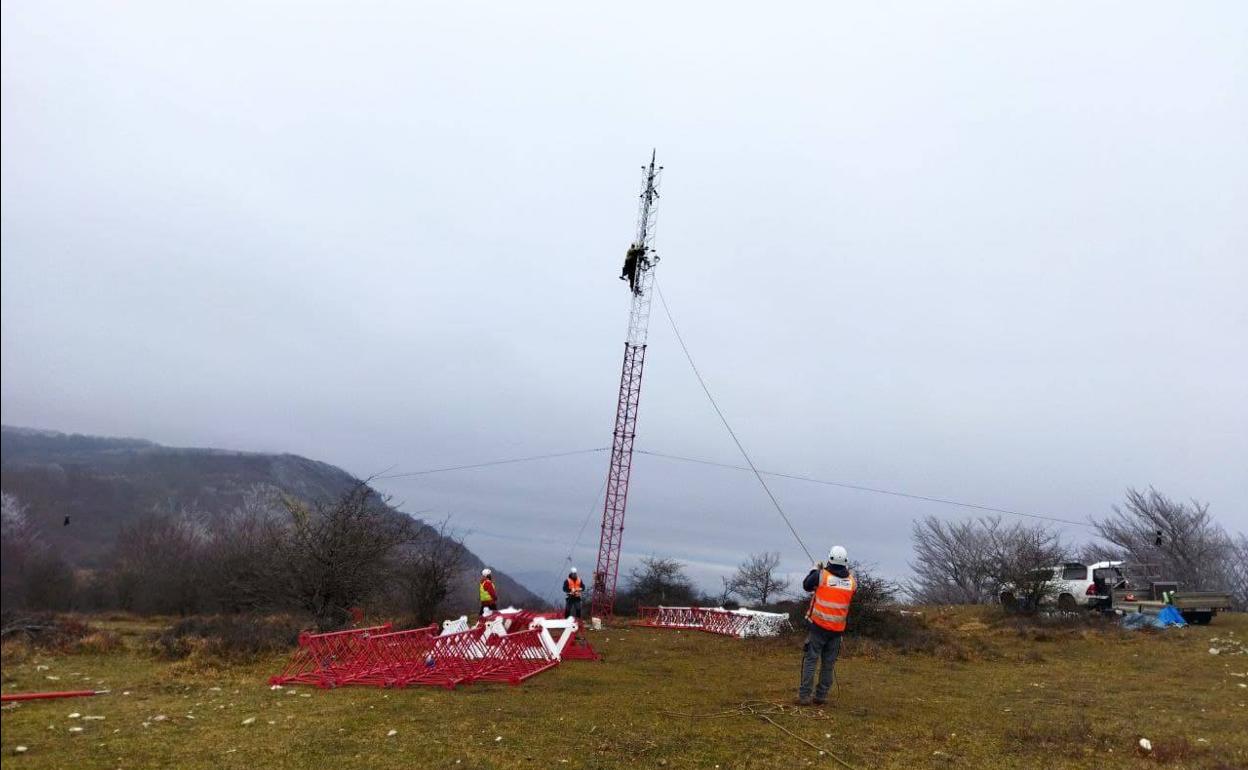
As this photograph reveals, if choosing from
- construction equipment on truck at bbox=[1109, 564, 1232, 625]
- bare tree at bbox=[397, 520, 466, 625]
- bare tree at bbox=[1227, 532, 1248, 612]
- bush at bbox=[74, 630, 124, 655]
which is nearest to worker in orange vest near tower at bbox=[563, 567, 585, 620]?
bare tree at bbox=[397, 520, 466, 625]

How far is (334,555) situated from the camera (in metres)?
17.0

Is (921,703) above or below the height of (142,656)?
above

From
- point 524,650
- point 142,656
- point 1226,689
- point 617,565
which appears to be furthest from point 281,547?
point 617,565

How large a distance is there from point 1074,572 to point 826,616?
2038cm

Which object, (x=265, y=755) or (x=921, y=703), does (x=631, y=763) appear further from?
(x=921, y=703)

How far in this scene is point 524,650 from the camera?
12211mm

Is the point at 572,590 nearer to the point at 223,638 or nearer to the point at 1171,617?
the point at 223,638

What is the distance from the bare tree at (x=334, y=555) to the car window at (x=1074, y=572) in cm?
2138

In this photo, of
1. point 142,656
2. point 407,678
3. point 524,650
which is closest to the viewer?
point 407,678

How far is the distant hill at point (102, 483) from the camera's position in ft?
8.43

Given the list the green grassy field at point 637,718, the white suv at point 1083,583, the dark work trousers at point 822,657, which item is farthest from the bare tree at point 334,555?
the white suv at point 1083,583

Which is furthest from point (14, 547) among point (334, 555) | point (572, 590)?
point (572, 590)

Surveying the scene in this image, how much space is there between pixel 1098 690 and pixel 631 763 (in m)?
8.40

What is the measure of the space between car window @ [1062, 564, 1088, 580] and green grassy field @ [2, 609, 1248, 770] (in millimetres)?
11380
